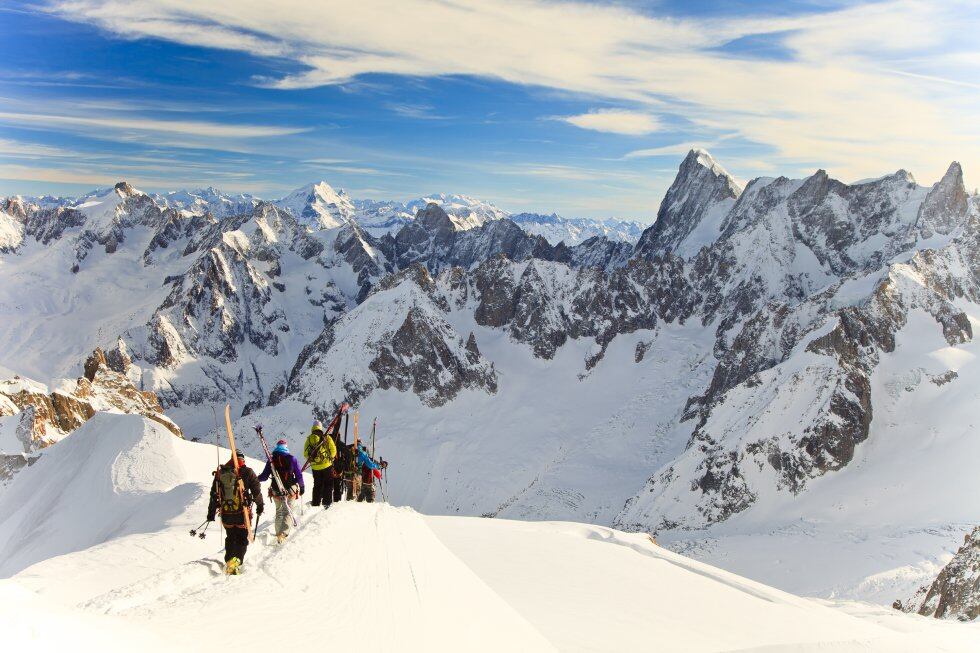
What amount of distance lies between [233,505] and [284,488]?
121 inches

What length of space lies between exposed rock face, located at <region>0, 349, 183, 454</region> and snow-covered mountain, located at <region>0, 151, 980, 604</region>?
29123 mm

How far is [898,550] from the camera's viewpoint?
62312mm

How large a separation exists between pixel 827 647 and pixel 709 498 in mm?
70075

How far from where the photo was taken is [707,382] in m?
130

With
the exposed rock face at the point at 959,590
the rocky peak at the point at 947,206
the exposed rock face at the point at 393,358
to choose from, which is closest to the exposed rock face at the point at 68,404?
the exposed rock face at the point at 393,358

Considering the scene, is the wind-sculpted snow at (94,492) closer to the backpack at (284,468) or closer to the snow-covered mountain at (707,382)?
the backpack at (284,468)

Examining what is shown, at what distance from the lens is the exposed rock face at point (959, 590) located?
3198 cm

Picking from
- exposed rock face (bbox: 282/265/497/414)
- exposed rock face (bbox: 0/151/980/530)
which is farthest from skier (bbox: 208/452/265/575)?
Result: exposed rock face (bbox: 282/265/497/414)

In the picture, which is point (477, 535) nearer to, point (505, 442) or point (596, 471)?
point (596, 471)

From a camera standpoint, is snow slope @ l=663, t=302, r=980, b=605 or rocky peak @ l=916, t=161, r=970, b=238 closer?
snow slope @ l=663, t=302, r=980, b=605

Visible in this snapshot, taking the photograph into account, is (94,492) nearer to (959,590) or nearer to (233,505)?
(233,505)

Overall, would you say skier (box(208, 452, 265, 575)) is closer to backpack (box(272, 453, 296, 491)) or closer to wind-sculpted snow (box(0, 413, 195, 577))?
backpack (box(272, 453, 296, 491))

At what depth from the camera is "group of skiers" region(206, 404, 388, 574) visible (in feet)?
44.1

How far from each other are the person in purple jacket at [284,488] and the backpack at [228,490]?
2.21m
